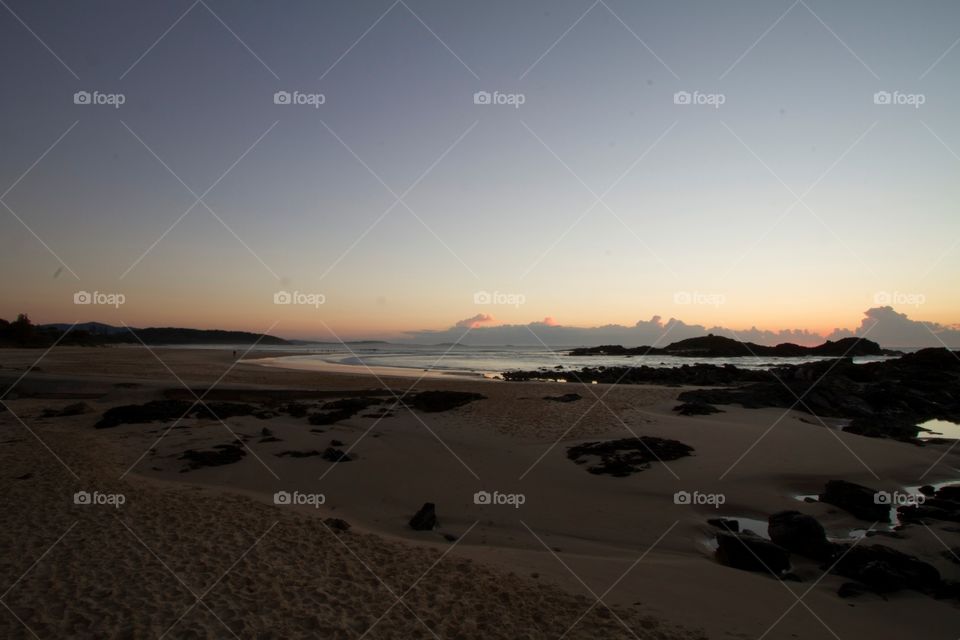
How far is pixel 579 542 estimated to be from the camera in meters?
8.98

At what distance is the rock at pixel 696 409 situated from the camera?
20125 millimetres

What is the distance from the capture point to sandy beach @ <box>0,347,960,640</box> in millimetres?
5918

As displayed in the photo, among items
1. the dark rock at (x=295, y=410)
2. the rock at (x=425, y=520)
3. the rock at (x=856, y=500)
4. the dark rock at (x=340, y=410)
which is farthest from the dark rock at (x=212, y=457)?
the rock at (x=856, y=500)

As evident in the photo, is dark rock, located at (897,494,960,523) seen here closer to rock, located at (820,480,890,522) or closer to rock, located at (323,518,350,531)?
rock, located at (820,480,890,522)

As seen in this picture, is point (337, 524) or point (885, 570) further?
point (337, 524)

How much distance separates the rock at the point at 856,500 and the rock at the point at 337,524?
10.0 m

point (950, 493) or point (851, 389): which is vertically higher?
point (851, 389)

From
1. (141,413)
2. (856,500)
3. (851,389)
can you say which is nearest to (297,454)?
(141,413)

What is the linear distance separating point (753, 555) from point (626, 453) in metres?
5.97

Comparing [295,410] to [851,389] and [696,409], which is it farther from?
[851,389]

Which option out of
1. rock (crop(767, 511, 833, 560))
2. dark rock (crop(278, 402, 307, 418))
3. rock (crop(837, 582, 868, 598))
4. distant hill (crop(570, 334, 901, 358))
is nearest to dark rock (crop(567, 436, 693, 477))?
rock (crop(767, 511, 833, 560))

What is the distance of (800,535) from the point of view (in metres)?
8.18

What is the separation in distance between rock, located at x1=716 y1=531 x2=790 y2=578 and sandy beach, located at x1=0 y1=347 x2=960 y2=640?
0.85ft

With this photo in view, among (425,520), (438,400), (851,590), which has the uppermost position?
(438,400)
